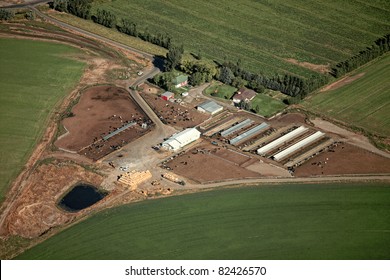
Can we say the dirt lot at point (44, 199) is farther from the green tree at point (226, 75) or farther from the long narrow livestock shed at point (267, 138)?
the green tree at point (226, 75)

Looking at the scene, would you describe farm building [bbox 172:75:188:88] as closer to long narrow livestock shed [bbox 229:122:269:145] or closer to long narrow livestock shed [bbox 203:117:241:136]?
long narrow livestock shed [bbox 203:117:241:136]

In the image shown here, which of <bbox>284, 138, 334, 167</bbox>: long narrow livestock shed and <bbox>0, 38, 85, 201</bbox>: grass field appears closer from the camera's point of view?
<bbox>284, 138, 334, 167</bbox>: long narrow livestock shed

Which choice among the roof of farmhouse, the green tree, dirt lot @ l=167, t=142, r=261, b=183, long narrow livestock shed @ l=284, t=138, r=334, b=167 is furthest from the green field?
dirt lot @ l=167, t=142, r=261, b=183

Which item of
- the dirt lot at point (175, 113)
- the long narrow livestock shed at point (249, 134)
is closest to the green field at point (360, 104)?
the long narrow livestock shed at point (249, 134)

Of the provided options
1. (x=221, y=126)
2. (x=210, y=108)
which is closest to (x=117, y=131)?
(x=210, y=108)

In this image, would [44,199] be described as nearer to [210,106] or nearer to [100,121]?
[100,121]

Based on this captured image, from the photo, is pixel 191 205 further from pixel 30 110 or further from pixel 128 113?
pixel 30 110
